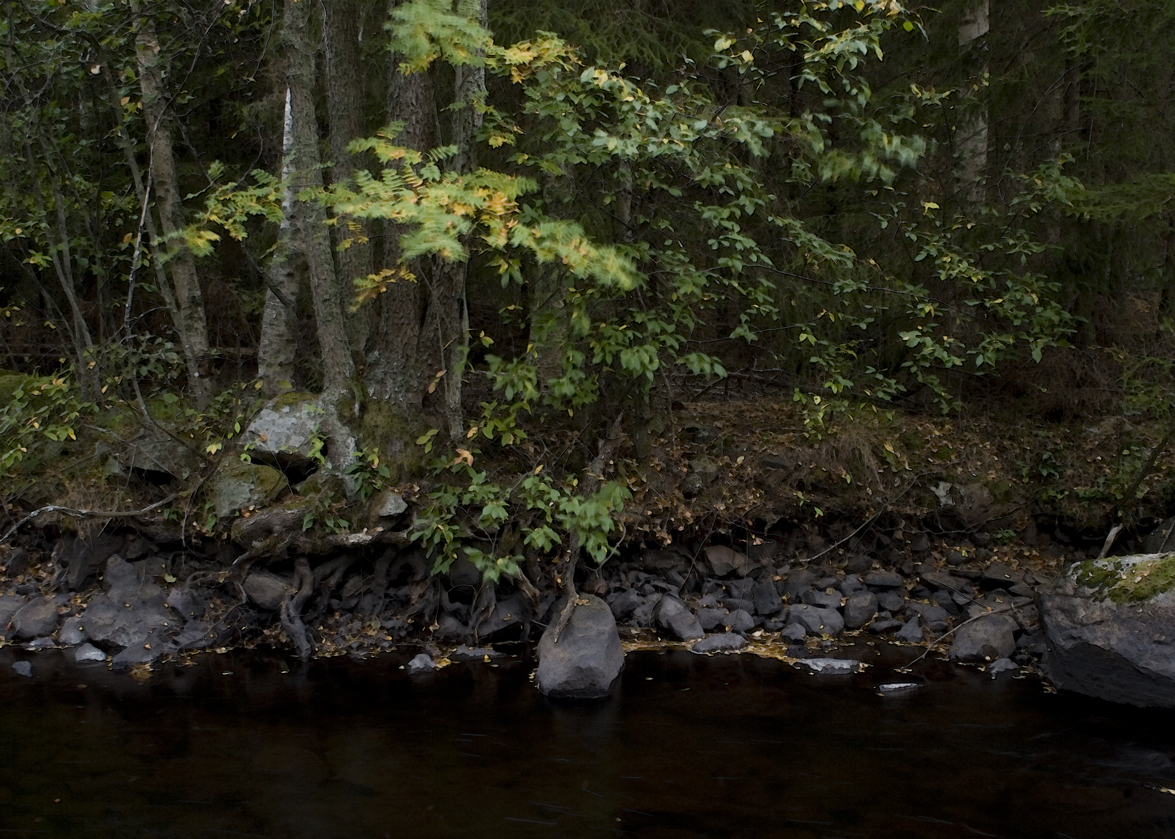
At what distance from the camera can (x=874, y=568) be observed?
993 centimetres

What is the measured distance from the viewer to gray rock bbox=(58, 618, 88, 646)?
8461 mm

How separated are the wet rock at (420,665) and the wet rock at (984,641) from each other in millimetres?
4842

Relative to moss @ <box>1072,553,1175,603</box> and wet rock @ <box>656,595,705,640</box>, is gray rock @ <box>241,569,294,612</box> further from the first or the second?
moss @ <box>1072,553,1175,603</box>

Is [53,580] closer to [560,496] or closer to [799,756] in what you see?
[560,496]

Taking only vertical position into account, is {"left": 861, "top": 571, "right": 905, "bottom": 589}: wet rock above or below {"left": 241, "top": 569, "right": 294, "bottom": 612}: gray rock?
below

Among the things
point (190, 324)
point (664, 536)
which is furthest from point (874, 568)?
point (190, 324)

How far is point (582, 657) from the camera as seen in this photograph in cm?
750

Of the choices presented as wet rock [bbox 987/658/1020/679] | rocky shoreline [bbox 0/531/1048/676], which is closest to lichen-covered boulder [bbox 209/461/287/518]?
rocky shoreline [bbox 0/531/1048/676]

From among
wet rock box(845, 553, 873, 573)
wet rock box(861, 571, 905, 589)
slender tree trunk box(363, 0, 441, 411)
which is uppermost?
slender tree trunk box(363, 0, 441, 411)

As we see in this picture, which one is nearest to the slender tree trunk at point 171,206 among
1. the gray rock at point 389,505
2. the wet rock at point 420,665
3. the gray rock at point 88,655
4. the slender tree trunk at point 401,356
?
the slender tree trunk at point 401,356

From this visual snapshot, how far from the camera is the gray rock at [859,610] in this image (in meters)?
9.05

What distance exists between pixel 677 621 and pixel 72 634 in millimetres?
5870

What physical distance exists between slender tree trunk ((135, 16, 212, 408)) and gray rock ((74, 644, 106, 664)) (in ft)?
9.40

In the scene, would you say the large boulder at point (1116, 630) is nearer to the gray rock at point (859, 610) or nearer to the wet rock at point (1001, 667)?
the wet rock at point (1001, 667)
